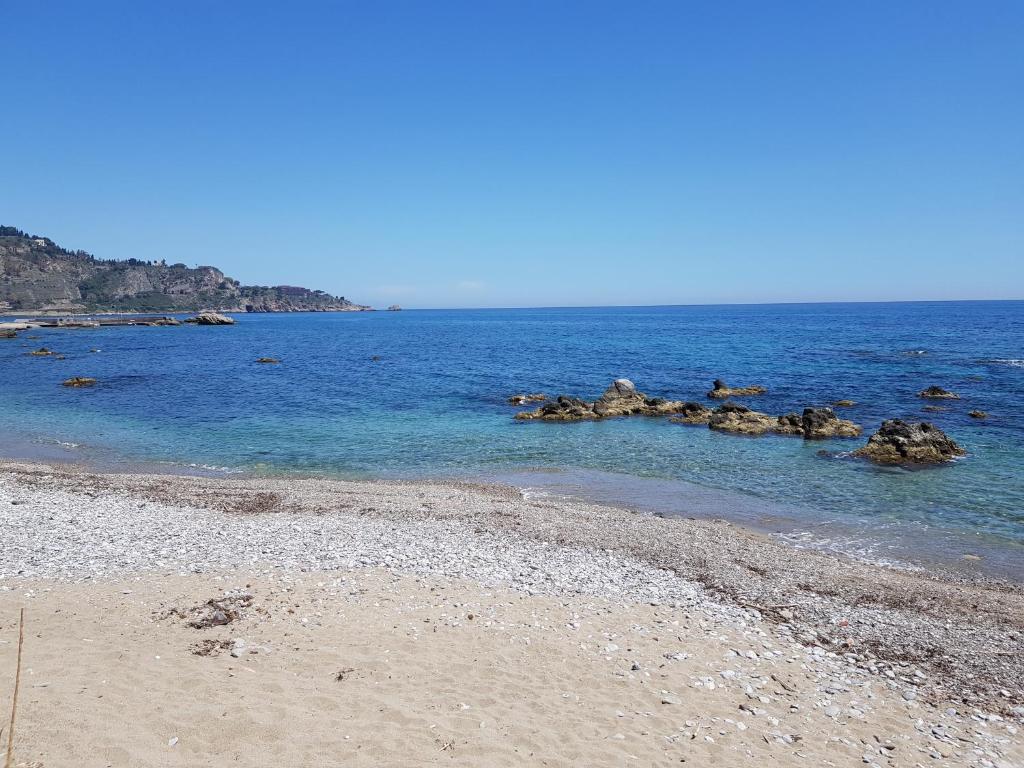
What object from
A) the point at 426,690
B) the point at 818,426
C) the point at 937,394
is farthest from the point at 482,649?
the point at 937,394

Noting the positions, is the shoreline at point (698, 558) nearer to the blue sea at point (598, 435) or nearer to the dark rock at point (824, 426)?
the blue sea at point (598, 435)

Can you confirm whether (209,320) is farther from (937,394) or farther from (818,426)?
(937,394)

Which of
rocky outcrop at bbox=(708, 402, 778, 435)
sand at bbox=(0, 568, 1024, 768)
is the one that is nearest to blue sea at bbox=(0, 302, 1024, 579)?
rocky outcrop at bbox=(708, 402, 778, 435)

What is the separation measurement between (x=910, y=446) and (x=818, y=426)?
5.67 m

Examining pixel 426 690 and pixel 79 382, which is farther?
pixel 79 382

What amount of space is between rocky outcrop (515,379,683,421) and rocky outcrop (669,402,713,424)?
1168 millimetres

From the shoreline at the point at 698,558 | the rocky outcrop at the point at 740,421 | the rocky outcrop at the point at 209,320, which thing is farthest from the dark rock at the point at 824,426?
the rocky outcrop at the point at 209,320

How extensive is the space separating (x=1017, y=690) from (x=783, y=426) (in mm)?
25220

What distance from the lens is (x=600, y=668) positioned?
10234 millimetres

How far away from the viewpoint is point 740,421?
116 feet

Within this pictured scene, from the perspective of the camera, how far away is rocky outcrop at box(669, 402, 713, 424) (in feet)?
122

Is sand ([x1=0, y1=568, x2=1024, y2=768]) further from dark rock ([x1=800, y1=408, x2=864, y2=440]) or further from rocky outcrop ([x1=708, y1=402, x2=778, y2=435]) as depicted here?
dark rock ([x1=800, y1=408, x2=864, y2=440])

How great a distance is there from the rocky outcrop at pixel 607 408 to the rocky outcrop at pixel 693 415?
1.17m

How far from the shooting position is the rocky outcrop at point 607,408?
3856 centimetres
